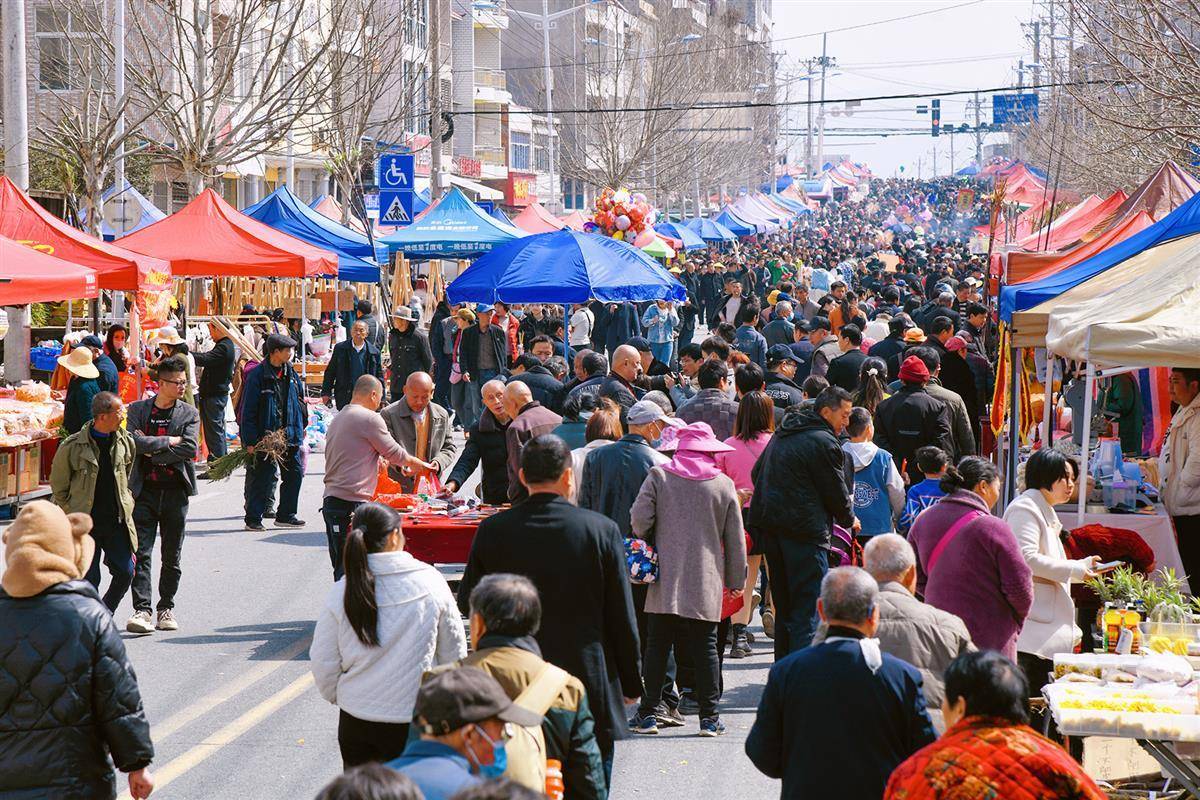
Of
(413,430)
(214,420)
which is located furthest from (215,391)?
(413,430)

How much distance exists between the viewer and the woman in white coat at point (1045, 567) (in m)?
7.48

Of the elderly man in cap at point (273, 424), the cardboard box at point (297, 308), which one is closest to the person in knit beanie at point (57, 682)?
the elderly man in cap at point (273, 424)

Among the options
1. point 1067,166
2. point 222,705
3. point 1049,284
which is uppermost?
point 1067,166

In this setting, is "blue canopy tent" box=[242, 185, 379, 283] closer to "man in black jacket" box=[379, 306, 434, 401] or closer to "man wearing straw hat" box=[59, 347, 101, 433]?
"man in black jacket" box=[379, 306, 434, 401]

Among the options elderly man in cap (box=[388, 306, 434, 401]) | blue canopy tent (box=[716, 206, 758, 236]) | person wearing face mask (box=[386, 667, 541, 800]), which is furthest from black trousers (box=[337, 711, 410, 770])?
blue canopy tent (box=[716, 206, 758, 236])

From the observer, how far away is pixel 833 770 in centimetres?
494

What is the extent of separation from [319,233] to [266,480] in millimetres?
11947

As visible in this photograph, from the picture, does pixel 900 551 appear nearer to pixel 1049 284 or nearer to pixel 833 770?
pixel 833 770

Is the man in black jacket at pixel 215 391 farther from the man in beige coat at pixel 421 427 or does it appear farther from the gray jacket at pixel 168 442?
the gray jacket at pixel 168 442

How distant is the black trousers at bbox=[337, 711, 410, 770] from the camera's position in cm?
569

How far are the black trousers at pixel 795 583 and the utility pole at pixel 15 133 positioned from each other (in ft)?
42.3

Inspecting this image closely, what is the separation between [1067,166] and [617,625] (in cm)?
4253

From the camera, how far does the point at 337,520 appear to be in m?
10.3

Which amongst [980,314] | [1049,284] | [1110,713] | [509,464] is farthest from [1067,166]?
[1110,713]
